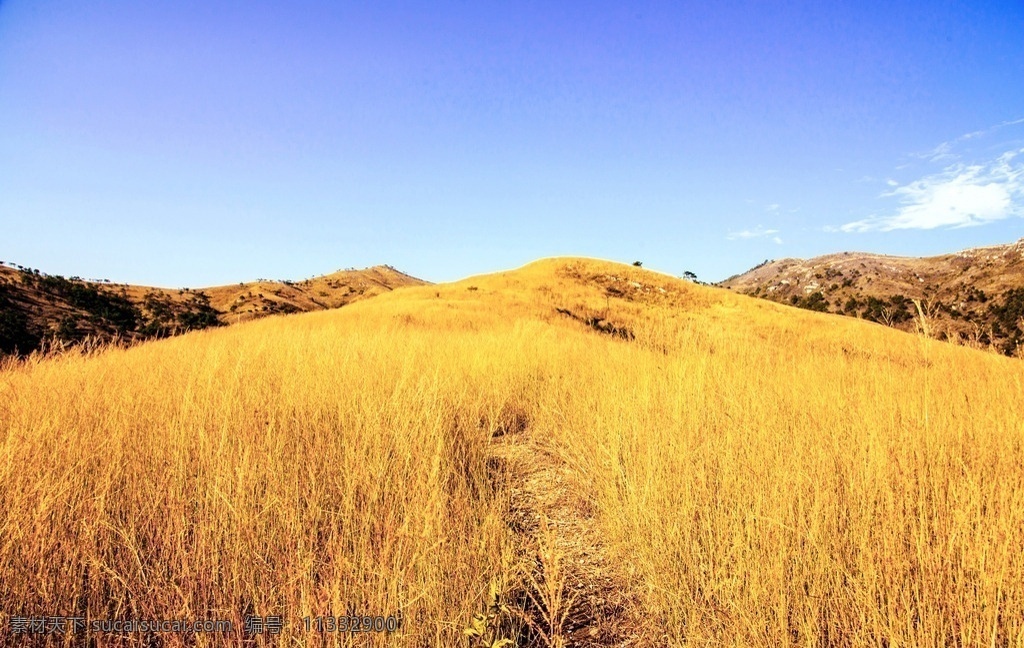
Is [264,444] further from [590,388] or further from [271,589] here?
[590,388]

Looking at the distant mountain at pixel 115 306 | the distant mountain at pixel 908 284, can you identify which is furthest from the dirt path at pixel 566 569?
the distant mountain at pixel 908 284

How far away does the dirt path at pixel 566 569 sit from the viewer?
1692 mm

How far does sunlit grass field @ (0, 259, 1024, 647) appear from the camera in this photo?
155 cm

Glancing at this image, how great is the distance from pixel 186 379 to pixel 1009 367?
791 centimetres

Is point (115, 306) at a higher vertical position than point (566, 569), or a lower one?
higher

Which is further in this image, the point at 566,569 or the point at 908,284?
the point at 908,284

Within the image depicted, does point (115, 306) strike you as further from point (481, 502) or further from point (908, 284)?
point (908, 284)

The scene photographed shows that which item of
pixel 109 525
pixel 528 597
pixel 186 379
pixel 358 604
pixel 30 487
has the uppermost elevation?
pixel 186 379

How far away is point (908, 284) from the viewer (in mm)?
33562

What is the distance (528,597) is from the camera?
6.29 ft

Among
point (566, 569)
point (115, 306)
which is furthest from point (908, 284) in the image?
point (115, 306)

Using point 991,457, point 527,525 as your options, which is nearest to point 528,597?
point 527,525

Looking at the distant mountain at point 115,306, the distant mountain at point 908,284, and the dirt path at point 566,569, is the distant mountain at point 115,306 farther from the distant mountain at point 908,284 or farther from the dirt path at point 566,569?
the distant mountain at point 908,284

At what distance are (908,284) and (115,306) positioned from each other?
53.1 meters
